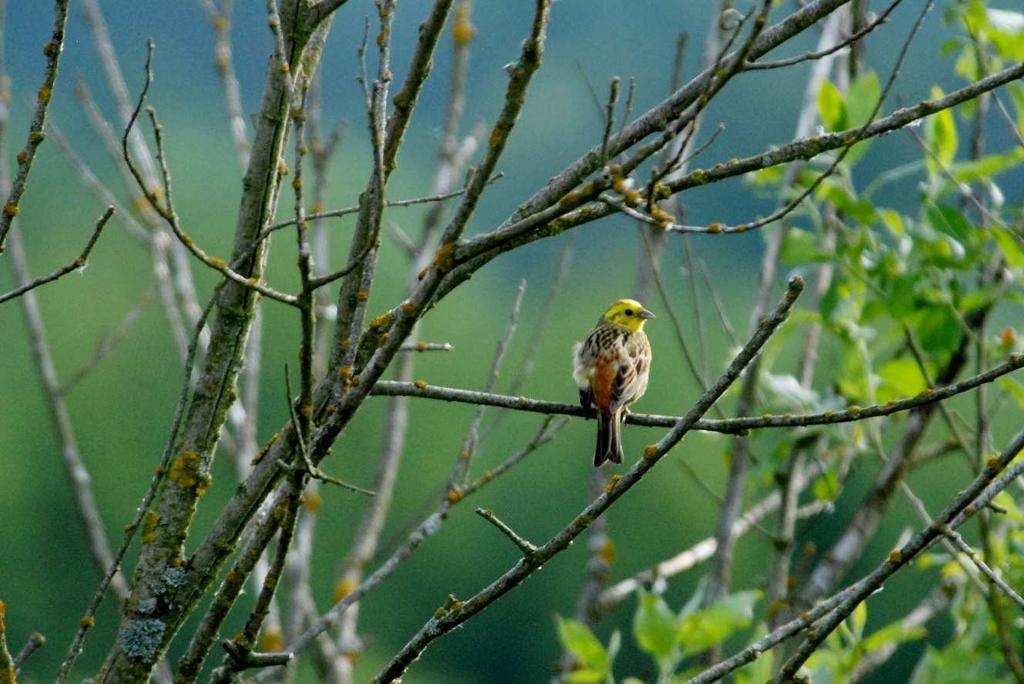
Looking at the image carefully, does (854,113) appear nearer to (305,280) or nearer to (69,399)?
(305,280)

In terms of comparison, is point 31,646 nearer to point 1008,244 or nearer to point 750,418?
point 750,418

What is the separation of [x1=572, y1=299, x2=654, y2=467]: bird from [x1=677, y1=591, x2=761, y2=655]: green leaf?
646mm

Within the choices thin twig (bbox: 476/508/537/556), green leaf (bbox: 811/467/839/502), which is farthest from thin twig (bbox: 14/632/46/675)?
green leaf (bbox: 811/467/839/502)

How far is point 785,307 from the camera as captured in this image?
6.90ft

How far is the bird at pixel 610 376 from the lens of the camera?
4.64 metres

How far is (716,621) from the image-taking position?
4418 millimetres

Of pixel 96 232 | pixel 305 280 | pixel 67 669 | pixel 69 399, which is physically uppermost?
pixel 69 399

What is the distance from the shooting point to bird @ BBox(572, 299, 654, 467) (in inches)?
183

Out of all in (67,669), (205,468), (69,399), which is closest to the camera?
(67,669)

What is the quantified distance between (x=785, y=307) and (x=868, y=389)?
3.01 meters

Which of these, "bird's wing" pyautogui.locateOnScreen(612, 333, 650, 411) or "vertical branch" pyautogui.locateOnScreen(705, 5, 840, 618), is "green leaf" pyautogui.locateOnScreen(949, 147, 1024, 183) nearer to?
"vertical branch" pyautogui.locateOnScreen(705, 5, 840, 618)

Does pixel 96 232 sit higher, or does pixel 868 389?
pixel 96 232

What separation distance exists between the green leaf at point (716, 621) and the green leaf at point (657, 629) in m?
0.04

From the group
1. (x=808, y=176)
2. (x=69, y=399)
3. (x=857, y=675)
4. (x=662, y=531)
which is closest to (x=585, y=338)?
(x=808, y=176)
